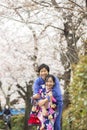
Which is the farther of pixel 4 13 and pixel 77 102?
pixel 4 13

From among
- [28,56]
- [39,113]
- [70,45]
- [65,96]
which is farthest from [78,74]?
[28,56]

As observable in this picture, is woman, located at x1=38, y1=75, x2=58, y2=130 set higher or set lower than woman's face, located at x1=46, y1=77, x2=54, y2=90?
lower

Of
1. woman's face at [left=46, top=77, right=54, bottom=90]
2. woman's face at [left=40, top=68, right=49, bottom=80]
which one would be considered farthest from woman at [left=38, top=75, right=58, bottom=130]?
woman's face at [left=40, top=68, right=49, bottom=80]

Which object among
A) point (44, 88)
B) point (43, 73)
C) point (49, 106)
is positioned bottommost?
point (49, 106)

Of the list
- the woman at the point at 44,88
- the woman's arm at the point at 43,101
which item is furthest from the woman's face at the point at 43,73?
the woman's arm at the point at 43,101

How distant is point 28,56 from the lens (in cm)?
1880

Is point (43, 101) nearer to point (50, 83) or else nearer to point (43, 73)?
point (50, 83)

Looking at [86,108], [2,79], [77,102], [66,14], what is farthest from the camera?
[2,79]

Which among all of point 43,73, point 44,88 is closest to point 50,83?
point 44,88

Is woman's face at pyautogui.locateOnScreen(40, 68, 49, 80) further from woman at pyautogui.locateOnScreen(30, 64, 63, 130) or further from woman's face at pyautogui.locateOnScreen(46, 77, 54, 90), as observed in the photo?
woman's face at pyautogui.locateOnScreen(46, 77, 54, 90)

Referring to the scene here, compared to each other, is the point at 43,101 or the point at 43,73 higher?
the point at 43,73

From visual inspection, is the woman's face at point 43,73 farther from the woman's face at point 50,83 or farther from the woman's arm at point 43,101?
the woman's arm at point 43,101

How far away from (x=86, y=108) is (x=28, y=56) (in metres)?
13.6

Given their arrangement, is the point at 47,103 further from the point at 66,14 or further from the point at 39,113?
the point at 66,14
